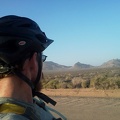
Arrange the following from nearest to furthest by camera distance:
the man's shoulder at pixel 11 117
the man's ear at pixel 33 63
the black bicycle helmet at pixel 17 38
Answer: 1. the man's shoulder at pixel 11 117
2. the black bicycle helmet at pixel 17 38
3. the man's ear at pixel 33 63

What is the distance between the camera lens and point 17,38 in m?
2.07

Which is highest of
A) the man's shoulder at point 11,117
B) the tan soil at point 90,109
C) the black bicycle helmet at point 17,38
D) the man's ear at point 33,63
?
the black bicycle helmet at point 17,38

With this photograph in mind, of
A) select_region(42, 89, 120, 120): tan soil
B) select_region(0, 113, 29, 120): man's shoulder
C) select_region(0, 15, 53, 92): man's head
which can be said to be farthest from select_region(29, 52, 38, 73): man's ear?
select_region(42, 89, 120, 120): tan soil

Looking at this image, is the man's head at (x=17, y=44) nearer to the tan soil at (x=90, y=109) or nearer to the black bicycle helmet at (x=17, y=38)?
the black bicycle helmet at (x=17, y=38)

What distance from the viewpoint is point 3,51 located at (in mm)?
2033

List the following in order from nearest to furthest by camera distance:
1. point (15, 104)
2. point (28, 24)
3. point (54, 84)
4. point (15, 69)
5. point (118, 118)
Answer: point (15, 104) → point (15, 69) → point (28, 24) → point (118, 118) → point (54, 84)

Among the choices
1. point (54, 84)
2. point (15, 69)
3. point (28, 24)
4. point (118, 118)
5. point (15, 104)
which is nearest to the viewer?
point (15, 104)

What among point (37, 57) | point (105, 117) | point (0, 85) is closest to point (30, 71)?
point (37, 57)

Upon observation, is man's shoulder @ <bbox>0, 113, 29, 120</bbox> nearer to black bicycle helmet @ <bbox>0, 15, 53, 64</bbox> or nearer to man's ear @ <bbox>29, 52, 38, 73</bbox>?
black bicycle helmet @ <bbox>0, 15, 53, 64</bbox>

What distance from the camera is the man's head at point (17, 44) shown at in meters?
2.05

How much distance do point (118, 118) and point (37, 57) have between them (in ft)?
30.1

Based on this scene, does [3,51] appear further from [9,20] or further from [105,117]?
[105,117]

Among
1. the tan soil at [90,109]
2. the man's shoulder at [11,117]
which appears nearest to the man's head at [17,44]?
the man's shoulder at [11,117]

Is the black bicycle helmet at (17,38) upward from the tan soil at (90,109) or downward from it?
upward
